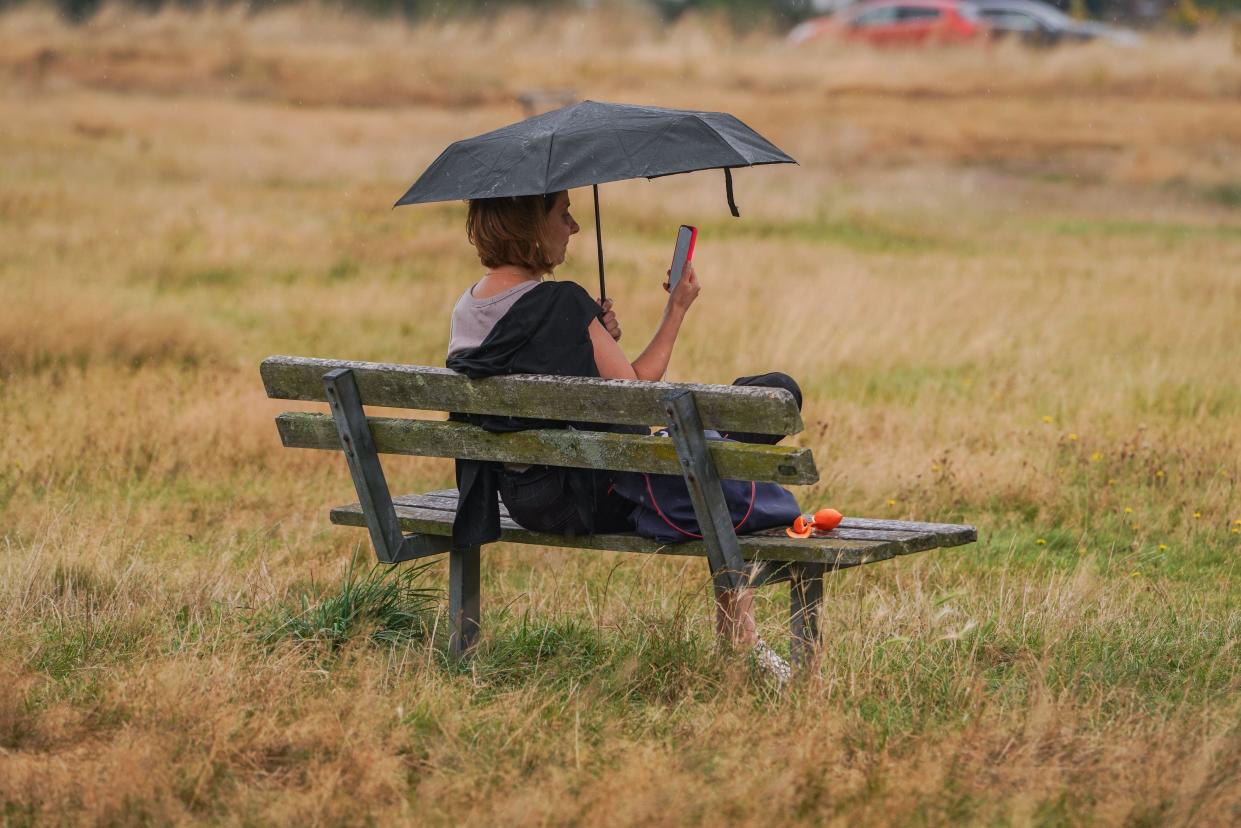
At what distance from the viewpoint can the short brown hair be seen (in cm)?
476

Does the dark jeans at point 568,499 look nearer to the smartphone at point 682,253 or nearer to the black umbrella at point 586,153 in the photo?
the smartphone at point 682,253

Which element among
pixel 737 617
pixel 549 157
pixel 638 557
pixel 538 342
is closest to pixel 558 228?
pixel 549 157

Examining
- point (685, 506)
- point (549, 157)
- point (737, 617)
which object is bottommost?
point (737, 617)

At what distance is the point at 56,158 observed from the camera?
858 inches

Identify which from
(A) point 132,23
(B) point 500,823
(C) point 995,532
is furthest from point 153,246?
(A) point 132,23

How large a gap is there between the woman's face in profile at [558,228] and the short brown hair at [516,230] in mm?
21

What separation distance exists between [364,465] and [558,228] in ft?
2.91

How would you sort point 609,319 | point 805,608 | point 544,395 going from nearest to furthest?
point 544,395 < point 805,608 < point 609,319

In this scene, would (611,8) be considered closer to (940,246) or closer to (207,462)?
(940,246)

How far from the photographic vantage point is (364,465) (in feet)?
15.7

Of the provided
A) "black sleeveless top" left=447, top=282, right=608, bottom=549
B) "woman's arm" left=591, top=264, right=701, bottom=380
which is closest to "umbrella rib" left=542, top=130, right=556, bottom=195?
"black sleeveless top" left=447, top=282, right=608, bottom=549

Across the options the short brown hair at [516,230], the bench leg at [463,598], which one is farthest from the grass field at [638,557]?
the short brown hair at [516,230]

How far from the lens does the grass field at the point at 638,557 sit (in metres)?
3.82

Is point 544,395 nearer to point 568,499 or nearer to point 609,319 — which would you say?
point 568,499
